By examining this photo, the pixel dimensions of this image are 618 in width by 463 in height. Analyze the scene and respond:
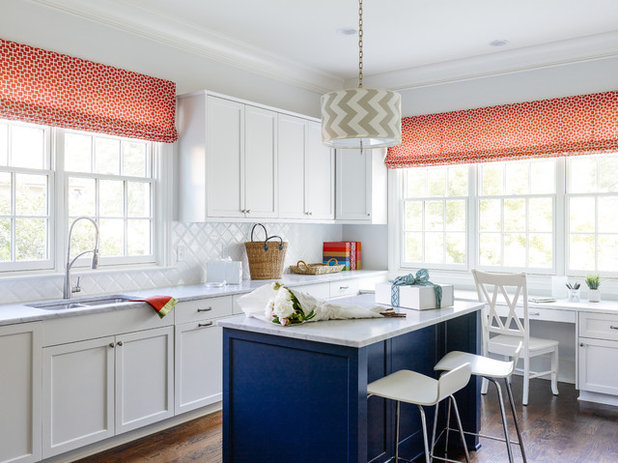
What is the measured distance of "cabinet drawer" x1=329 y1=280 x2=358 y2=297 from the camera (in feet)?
17.1

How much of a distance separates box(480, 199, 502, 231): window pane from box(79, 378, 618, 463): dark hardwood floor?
1681mm

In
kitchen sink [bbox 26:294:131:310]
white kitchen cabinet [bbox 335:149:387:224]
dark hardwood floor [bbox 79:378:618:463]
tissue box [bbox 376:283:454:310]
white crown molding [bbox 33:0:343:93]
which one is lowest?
dark hardwood floor [bbox 79:378:618:463]

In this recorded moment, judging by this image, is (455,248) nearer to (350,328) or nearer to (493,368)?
(493,368)

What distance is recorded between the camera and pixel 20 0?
3488 millimetres

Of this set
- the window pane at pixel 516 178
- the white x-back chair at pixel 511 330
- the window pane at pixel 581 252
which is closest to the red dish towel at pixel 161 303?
the white x-back chair at pixel 511 330

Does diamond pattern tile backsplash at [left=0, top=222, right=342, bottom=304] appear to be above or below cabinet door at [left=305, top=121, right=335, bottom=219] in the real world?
below

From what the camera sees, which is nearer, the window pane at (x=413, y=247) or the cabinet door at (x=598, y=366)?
the cabinet door at (x=598, y=366)

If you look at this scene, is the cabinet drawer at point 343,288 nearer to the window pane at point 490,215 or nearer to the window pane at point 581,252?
the window pane at point 490,215

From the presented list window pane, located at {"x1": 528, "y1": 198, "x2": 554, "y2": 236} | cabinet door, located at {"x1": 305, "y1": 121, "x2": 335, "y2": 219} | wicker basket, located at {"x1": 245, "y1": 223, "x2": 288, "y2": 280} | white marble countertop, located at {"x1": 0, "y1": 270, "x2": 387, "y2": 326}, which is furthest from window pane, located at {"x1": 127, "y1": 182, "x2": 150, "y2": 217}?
window pane, located at {"x1": 528, "y1": 198, "x2": 554, "y2": 236}

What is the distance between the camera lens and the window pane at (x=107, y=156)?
4.02 metres

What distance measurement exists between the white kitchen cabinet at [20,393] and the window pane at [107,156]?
1.40 meters

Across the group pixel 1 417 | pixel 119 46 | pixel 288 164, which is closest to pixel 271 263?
pixel 288 164

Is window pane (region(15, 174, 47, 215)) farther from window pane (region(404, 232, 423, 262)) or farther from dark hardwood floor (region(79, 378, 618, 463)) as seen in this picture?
window pane (region(404, 232, 423, 262))

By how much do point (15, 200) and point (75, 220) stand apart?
0.37 metres
